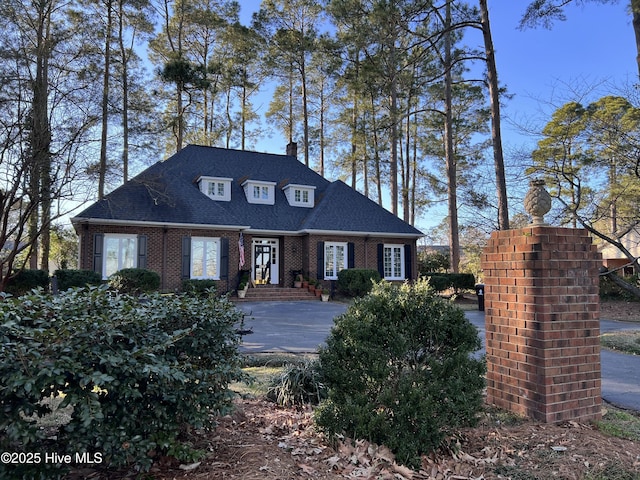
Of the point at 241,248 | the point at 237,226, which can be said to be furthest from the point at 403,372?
the point at 241,248

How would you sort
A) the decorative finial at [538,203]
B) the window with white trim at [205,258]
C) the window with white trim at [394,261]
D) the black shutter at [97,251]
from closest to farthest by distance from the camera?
the decorative finial at [538,203], the black shutter at [97,251], the window with white trim at [205,258], the window with white trim at [394,261]

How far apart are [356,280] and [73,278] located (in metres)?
10.2

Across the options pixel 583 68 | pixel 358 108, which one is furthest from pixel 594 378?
pixel 358 108

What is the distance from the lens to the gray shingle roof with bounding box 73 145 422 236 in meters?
15.8

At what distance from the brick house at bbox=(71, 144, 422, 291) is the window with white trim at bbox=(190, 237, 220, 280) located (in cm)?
4

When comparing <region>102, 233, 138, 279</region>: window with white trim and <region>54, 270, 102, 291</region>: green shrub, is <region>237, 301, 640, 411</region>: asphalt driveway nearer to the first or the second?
<region>102, 233, 138, 279</region>: window with white trim

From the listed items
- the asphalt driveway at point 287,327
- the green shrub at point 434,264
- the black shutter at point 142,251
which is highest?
the black shutter at point 142,251

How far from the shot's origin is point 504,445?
2.85 meters

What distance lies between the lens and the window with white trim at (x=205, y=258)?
16.2m

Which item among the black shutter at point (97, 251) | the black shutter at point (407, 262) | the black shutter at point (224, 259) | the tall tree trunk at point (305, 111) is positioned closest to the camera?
the black shutter at point (97, 251)

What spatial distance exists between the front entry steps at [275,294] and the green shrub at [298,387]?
12206 mm

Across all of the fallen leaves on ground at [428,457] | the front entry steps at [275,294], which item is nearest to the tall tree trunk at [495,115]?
the front entry steps at [275,294]

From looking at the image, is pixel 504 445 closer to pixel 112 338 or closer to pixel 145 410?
pixel 145 410

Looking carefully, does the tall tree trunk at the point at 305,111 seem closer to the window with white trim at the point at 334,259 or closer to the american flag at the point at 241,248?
the window with white trim at the point at 334,259
